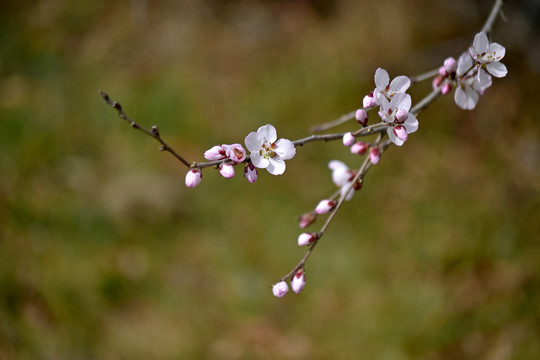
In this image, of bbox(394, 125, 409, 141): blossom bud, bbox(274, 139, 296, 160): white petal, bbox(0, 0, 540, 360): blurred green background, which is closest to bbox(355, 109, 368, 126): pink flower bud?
bbox(394, 125, 409, 141): blossom bud

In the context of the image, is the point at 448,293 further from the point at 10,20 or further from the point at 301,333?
the point at 10,20

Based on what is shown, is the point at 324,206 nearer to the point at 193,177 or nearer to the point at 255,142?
the point at 255,142

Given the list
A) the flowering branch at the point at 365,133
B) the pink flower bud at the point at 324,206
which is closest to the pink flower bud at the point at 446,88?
the flowering branch at the point at 365,133

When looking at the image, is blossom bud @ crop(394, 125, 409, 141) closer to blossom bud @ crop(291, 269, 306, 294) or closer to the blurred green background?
blossom bud @ crop(291, 269, 306, 294)

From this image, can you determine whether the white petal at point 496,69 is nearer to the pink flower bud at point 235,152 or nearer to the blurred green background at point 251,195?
the pink flower bud at point 235,152

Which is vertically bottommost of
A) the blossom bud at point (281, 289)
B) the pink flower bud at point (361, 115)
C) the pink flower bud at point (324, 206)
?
the blossom bud at point (281, 289)

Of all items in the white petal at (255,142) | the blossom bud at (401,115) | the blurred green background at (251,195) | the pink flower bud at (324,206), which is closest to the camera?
the blossom bud at (401,115)
